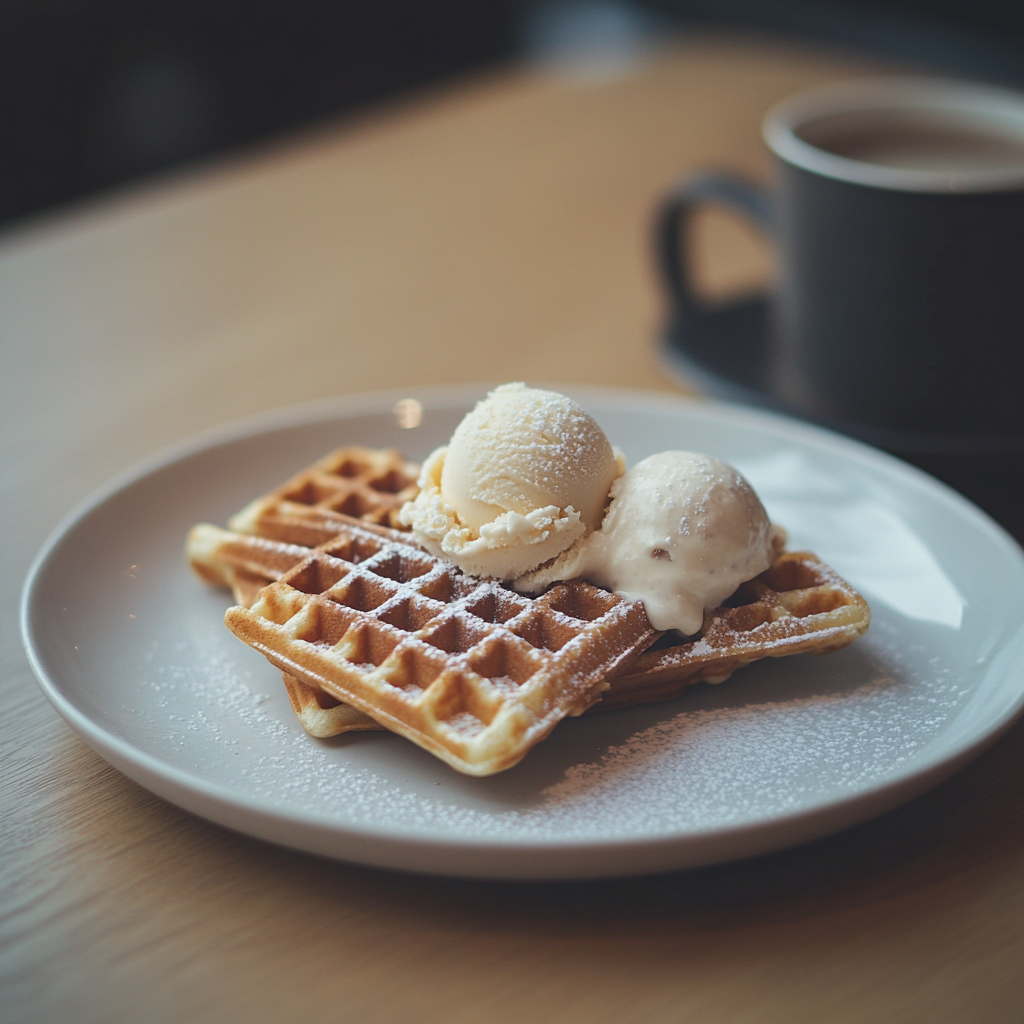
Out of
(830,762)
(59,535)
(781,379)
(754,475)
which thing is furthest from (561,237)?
(830,762)

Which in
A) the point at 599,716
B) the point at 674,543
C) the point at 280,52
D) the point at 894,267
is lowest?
the point at 599,716

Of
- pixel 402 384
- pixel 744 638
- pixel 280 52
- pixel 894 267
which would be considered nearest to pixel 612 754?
pixel 744 638

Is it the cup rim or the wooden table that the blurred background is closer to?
the wooden table

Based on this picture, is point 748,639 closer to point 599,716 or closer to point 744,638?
point 744,638

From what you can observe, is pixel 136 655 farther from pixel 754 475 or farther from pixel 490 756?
pixel 754 475

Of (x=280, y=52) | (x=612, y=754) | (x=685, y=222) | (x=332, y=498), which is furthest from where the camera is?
(x=280, y=52)

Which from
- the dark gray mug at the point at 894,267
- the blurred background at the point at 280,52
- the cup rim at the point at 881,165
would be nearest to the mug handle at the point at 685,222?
the dark gray mug at the point at 894,267
